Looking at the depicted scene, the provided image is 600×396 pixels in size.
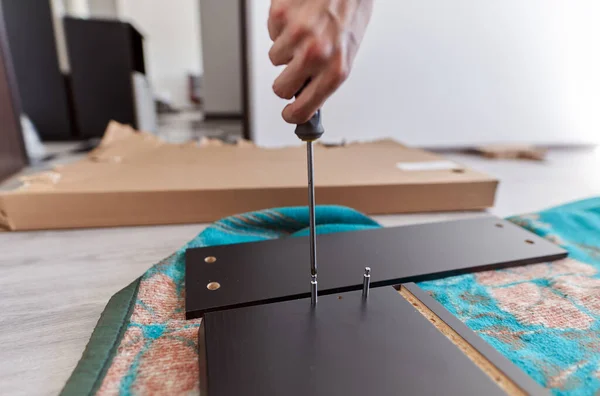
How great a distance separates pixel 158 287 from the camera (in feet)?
1.25

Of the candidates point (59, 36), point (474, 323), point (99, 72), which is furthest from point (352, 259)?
point (59, 36)

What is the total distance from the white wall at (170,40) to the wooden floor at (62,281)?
436 cm

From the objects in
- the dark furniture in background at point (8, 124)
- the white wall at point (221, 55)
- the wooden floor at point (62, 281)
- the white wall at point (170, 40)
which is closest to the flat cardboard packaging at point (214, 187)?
the wooden floor at point (62, 281)

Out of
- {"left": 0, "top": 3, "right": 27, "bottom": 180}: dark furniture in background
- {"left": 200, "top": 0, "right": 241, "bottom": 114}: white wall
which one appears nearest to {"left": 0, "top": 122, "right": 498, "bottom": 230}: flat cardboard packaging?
{"left": 0, "top": 3, "right": 27, "bottom": 180}: dark furniture in background

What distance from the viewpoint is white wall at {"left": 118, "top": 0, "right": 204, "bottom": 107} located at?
14.4 feet

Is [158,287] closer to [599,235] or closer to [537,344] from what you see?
[537,344]

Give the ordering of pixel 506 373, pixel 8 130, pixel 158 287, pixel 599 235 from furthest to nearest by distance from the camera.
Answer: pixel 8 130
pixel 599 235
pixel 158 287
pixel 506 373

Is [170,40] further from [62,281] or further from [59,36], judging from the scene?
[62,281]

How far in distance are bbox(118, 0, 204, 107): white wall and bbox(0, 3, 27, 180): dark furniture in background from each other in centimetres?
372

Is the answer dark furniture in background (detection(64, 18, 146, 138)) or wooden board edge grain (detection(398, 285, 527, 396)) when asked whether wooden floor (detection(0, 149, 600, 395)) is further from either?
dark furniture in background (detection(64, 18, 146, 138))

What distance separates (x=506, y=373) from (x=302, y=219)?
34 cm

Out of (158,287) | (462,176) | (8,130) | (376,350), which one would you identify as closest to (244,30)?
(8,130)

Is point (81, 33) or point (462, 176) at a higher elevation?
point (81, 33)

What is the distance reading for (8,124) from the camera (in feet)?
3.12
